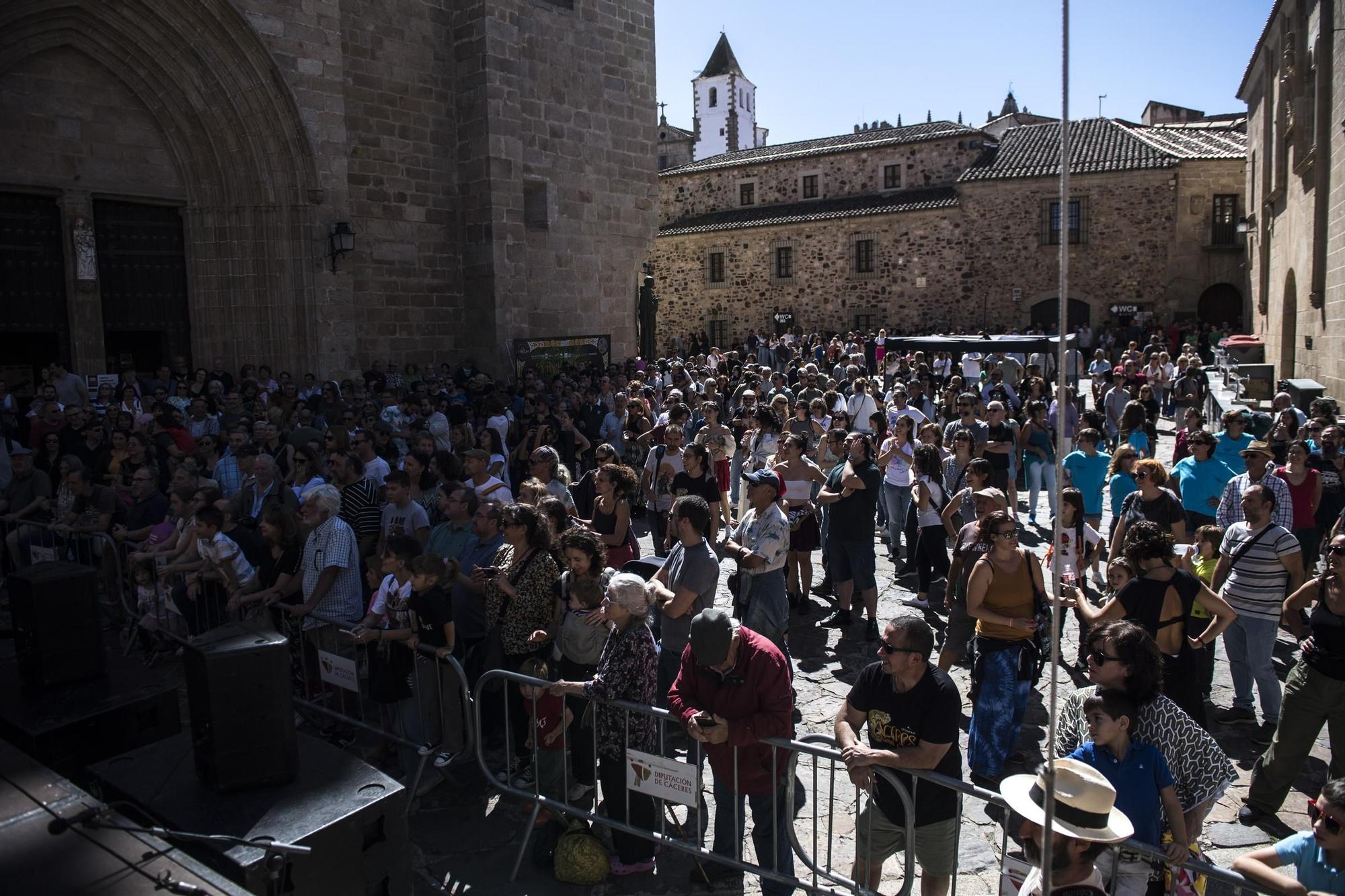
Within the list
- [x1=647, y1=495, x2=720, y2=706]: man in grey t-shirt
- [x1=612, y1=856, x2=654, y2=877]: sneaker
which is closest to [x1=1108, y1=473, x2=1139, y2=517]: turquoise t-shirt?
[x1=647, y1=495, x2=720, y2=706]: man in grey t-shirt

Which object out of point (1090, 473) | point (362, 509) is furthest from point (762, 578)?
point (1090, 473)

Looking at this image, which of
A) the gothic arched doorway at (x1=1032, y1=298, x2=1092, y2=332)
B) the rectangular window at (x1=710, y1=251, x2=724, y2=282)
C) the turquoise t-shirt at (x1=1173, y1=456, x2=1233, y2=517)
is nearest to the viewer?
the turquoise t-shirt at (x1=1173, y1=456, x2=1233, y2=517)

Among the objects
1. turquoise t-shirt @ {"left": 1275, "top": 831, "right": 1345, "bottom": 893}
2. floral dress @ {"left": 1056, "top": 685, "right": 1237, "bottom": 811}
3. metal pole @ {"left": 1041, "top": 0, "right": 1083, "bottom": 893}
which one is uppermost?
metal pole @ {"left": 1041, "top": 0, "right": 1083, "bottom": 893}

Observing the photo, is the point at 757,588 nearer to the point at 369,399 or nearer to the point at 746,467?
the point at 746,467

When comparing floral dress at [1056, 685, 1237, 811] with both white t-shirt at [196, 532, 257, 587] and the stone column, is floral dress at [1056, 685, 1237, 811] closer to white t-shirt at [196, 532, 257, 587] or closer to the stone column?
white t-shirt at [196, 532, 257, 587]

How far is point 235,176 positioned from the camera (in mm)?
13438

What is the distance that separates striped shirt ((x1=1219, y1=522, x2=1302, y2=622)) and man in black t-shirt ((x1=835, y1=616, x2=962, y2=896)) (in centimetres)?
272

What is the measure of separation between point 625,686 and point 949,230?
3159cm

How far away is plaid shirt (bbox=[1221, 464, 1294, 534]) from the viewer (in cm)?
618

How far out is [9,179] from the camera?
11570 millimetres

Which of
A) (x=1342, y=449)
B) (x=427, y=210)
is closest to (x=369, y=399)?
(x=427, y=210)

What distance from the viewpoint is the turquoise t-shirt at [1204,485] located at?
736cm

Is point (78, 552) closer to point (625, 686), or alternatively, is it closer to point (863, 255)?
point (625, 686)

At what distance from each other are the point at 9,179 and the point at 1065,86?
45.0ft
